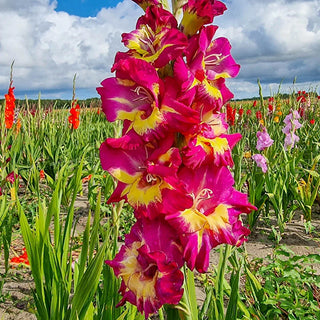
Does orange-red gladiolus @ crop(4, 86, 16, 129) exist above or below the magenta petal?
above

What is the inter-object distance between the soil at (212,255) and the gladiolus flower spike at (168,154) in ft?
3.55

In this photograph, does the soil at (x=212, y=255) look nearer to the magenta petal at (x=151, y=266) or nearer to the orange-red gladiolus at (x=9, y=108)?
the magenta petal at (x=151, y=266)

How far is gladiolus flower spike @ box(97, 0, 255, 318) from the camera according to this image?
2.83ft

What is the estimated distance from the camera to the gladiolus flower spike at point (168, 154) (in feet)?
2.83

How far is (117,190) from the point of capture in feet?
3.13

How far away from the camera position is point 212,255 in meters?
2.99

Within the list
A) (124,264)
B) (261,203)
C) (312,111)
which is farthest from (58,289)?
(312,111)

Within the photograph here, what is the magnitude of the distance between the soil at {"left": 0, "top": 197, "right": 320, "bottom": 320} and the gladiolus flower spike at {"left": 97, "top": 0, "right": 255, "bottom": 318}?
1081mm

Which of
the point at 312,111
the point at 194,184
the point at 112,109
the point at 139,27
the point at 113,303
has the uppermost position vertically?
the point at 312,111

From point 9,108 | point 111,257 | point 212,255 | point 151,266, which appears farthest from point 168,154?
point 9,108

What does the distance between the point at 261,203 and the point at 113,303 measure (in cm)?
240

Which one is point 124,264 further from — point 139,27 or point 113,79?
point 139,27

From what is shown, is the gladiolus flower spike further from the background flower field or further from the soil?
the soil

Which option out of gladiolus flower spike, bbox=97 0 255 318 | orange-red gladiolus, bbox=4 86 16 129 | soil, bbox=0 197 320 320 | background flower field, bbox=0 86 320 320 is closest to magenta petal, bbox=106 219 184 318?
gladiolus flower spike, bbox=97 0 255 318
